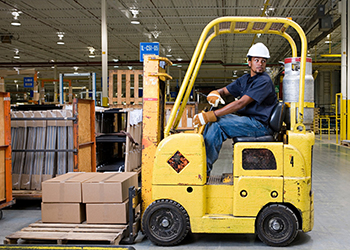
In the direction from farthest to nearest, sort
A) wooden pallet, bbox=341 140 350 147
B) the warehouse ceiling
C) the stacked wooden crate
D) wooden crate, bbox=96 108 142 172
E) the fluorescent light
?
the fluorescent light, wooden pallet, bbox=341 140 350 147, the warehouse ceiling, wooden crate, bbox=96 108 142 172, the stacked wooden crate

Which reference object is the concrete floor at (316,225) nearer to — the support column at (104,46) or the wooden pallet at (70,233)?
the wooden pallet at (70,233)

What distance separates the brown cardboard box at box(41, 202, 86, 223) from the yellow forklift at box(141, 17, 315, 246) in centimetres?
84

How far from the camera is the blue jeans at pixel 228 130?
3830 millimetres

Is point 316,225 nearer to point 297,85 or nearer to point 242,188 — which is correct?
point 242,188

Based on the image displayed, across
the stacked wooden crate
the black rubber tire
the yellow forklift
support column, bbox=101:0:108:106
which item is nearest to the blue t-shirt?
the yellow forklift

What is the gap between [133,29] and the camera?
18.3m

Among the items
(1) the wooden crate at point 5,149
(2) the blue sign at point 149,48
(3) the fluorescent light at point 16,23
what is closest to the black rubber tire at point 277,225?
(1) the wooden crate at point 5,149

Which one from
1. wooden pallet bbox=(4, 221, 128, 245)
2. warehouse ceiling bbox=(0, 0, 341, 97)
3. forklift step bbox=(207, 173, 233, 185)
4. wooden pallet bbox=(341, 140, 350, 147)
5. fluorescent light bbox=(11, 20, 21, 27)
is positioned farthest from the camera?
fluorescent light bbox=(11, 20, 21, 27)

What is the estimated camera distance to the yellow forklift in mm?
3660

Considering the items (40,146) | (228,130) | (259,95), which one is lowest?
(40,146)

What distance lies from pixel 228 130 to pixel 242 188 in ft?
2.12

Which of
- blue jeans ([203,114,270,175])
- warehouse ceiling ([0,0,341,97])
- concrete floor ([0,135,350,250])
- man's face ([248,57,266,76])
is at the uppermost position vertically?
warehouse ceiling ([0,0,341,97])

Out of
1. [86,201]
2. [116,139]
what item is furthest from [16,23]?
[86,201]

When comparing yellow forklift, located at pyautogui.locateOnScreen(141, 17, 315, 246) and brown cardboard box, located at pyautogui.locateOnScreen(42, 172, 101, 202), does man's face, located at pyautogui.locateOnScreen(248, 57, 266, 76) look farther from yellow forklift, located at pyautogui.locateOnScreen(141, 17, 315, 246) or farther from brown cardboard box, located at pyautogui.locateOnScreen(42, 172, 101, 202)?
brown cardboard box, located at pyautogui.locateOnScreen(42, 172, 101, 202)
